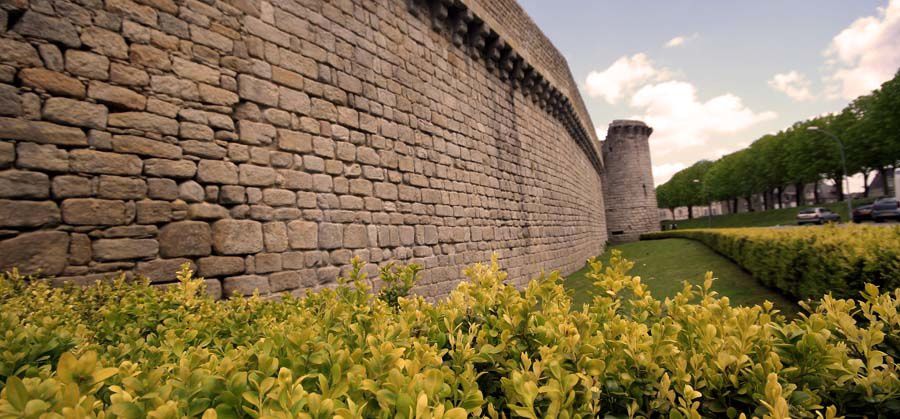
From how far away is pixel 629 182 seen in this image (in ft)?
100

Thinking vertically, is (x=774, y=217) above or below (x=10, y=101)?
below

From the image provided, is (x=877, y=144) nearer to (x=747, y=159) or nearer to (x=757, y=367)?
(x=747, y=159)

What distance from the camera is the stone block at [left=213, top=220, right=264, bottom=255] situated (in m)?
4.46

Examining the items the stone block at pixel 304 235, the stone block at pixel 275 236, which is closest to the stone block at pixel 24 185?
the stone block at pixel 275 236

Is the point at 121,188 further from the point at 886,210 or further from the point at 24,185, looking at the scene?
the point at 886,210

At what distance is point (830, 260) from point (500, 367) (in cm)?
606

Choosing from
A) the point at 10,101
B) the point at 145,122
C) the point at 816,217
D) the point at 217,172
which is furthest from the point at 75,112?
the point at 816,217

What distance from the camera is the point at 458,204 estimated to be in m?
8.08

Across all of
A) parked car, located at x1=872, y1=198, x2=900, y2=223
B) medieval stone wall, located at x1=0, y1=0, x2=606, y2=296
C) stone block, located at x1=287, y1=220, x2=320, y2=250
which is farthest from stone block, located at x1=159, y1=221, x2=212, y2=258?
parked car, located at x1=872, y1=198, x2=900, y2=223

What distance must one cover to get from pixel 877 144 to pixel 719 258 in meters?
28.0

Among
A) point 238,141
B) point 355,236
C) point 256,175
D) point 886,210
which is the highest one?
point 238,141

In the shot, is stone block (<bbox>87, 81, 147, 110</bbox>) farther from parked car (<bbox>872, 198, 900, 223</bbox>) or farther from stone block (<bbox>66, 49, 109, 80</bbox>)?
parked car (<bbox>872, 198, 900, 223</bbox>)

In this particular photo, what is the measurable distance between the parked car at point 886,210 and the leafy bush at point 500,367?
107ft

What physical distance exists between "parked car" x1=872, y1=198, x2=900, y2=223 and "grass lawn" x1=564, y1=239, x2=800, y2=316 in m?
18.2
